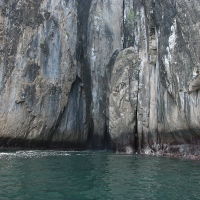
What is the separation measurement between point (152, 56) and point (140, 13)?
543 centimetres

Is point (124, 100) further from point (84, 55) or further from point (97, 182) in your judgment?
point (97, 182)

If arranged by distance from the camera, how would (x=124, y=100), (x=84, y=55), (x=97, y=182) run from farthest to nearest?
(x=84, y=55)
(x=124, y=100)
(x=97, y=182)

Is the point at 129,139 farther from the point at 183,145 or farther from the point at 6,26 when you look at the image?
the point at 6,26

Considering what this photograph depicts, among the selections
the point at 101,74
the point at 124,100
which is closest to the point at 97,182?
the point at 124,100

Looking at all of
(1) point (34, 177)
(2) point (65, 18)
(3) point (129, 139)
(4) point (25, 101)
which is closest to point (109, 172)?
(1) point (34, 177)

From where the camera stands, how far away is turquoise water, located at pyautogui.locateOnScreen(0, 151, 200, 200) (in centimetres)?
959

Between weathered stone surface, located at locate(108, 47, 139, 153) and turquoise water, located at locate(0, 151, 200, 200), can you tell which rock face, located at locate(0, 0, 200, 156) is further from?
turquoise water, located at locate(0, 151, 200, 200)

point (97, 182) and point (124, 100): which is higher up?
point (124, 100)

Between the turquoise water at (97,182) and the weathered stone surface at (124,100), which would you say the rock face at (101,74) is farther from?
the turquoise water at (97,182)

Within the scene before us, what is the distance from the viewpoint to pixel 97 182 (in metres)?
11.5

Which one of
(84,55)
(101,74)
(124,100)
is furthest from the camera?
(84,55)

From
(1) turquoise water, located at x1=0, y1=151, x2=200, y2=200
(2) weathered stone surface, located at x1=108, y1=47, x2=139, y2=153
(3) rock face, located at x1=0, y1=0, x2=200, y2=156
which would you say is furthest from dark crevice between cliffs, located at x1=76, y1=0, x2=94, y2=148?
(1) turquoise water, located at x1=0, y1=151, x2=200, y2=200

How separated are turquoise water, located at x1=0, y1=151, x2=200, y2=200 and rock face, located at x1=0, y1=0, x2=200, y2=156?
7291 mm

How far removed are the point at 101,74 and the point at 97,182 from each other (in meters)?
21.4
